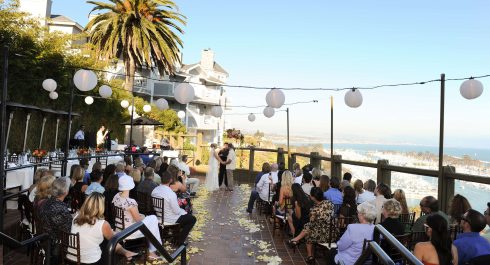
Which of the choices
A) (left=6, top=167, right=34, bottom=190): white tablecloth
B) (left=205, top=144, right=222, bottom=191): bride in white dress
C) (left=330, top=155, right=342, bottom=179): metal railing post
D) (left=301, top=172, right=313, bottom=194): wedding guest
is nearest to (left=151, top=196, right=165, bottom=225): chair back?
(left=301, top=172, right=313, bottom=194): wedding guest

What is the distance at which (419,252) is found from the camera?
133 inches

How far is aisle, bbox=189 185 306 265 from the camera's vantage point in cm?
591

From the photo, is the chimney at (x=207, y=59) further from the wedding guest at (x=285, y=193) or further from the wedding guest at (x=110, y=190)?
the wedding guest at (x=110, y=190)

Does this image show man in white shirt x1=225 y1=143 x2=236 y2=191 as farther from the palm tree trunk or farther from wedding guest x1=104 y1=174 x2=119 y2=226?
the palm tree trunk

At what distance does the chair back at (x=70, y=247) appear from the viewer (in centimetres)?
388

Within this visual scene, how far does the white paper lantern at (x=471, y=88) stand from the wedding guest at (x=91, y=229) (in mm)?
7334

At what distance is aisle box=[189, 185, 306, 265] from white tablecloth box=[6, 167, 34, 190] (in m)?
3.78

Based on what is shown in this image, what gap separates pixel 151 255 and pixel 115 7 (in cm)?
2029

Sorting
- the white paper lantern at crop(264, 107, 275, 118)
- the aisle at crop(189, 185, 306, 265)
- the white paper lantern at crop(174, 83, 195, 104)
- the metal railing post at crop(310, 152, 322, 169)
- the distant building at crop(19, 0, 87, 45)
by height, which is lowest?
the aisle at crop(189, 185, 306, 265)

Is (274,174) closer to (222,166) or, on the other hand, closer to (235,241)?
(235,241)

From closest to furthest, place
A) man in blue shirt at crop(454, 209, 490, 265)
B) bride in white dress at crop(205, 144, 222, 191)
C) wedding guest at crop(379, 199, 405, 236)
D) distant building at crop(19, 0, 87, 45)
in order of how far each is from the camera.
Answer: man in blue shirt at crop(454, 209, 490, 265)
wedding guest at crop(379, 199, 405, 236)
bride in white dress at crop(205, 144, 222, 191)
distant building at crop(19, 0, 87, 45)

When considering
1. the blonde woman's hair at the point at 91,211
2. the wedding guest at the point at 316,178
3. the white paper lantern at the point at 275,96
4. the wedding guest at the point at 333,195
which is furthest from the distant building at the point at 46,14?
the blonde woman's hair at the point at 91,211

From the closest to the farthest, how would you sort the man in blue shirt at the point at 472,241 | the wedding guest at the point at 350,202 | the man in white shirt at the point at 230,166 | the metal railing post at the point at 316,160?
1. the man in blue shirt at the point at 472,241
2. the wedding guest at the point at 350,202
3. the metal railing post at the point at 316,160
4. the man in white shirt at the point at 230,166

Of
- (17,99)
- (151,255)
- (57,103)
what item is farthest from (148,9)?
(151,255)
